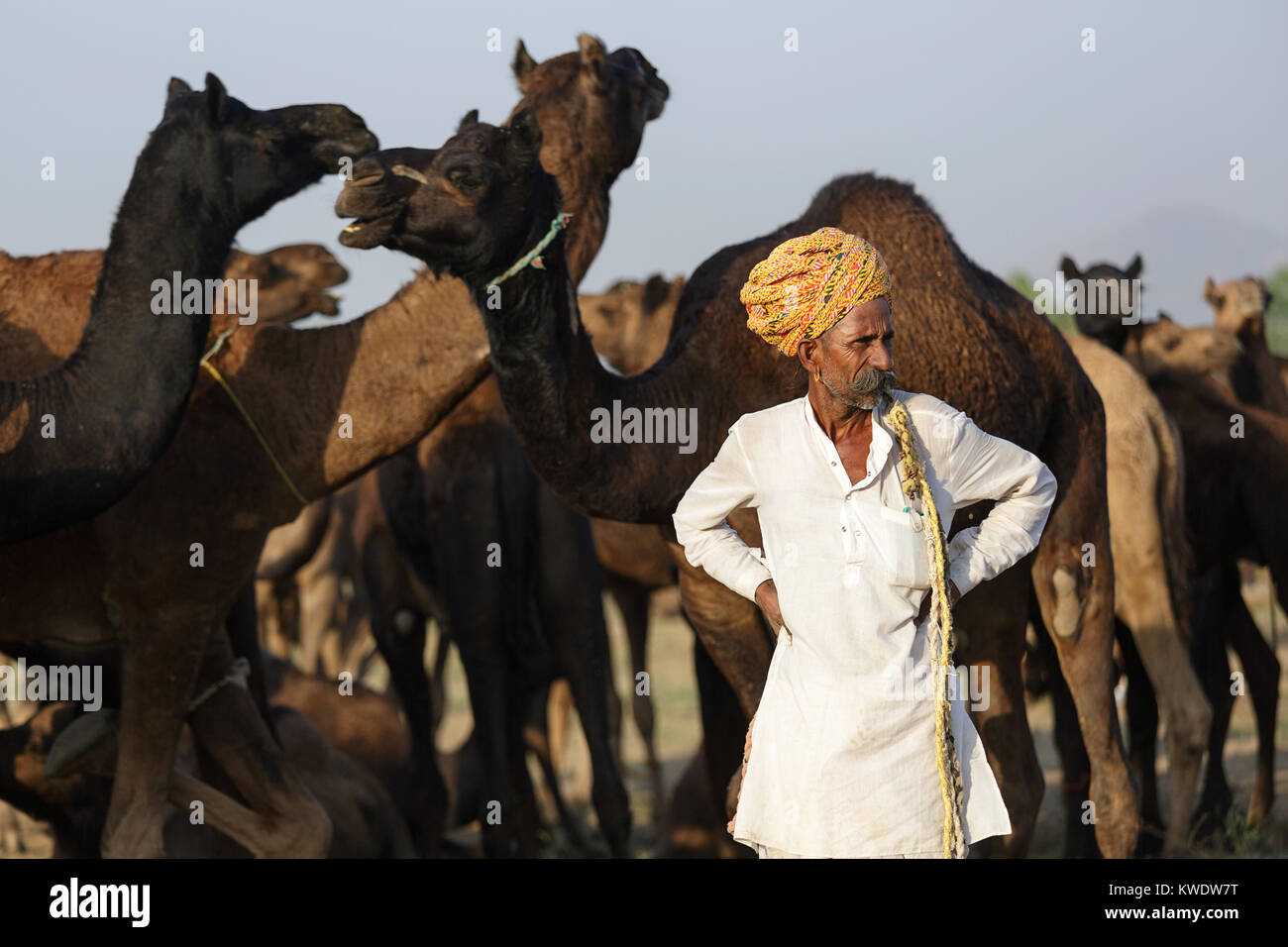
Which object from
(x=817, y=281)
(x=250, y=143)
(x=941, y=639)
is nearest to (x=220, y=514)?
(x=250, y=143)

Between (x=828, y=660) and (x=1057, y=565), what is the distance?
3002 millimetres

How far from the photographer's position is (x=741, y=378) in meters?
6.50

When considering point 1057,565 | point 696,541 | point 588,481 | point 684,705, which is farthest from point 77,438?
point 684,705

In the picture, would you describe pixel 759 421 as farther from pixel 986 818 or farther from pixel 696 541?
pixel 986 818

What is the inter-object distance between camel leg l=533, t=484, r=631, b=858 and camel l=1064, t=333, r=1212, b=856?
2475mm

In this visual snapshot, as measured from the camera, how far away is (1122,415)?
380 inches

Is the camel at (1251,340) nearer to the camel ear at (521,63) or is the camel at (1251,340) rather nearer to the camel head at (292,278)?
the camel head at (292,278)

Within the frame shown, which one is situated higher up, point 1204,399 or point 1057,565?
point 1204,399

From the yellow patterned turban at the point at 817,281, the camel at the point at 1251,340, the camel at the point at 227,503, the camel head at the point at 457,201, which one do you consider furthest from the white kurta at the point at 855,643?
the camel at the point at 1251,340

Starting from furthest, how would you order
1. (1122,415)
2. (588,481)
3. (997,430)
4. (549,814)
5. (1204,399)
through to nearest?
1. (549,814)
2. (1204,399)
3. (1122,415)
4. (997,430)
5. (588,481)

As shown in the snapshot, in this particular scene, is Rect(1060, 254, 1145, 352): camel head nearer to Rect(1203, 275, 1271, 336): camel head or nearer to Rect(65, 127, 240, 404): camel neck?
Rect(1203, 275, 1271, 336): camel head

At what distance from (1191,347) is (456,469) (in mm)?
5250

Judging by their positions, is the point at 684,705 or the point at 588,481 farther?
the point at 684,705

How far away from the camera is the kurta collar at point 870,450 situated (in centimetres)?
434
